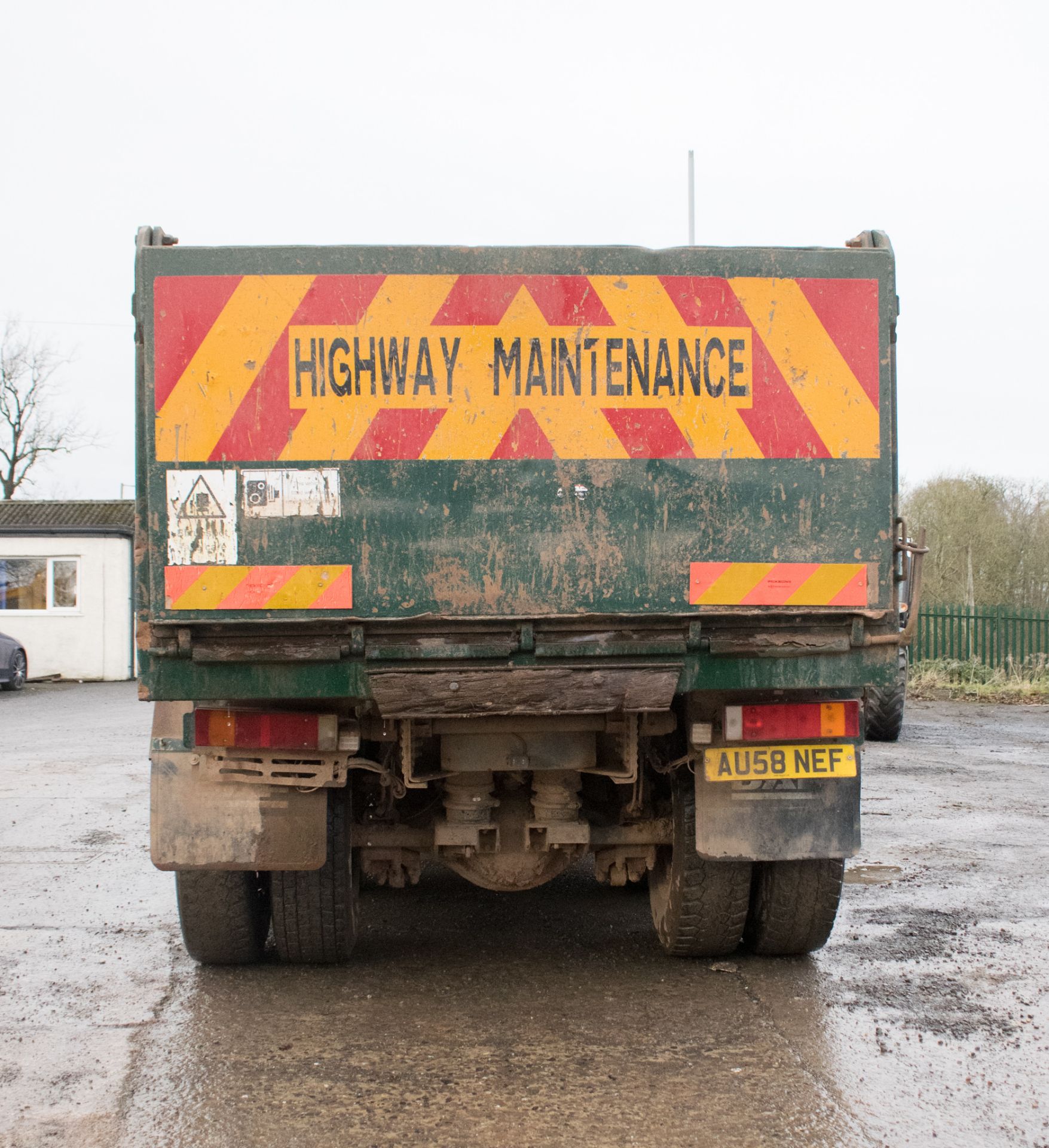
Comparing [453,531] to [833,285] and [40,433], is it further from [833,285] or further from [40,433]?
[40,433]

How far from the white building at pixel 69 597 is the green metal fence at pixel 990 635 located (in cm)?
1613

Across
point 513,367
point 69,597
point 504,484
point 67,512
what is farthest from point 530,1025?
point 67,512

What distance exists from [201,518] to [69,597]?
23547 millimetres

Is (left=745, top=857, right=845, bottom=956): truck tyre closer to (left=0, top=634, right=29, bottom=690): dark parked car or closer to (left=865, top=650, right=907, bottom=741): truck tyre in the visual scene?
(left=865, top=650, right=907, bottom=741): truck tyre

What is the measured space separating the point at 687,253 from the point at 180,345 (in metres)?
1.64

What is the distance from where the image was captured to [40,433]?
49969 mm

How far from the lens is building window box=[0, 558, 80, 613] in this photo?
25.6 m

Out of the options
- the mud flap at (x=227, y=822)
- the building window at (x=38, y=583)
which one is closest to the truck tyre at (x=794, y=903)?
the mud flap at (x=227, y=822)

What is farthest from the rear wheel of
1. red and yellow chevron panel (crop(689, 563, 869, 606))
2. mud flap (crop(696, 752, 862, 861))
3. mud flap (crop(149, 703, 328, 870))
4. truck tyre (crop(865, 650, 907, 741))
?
red and yellow chevron panel (crop(689, 563, 869, 606))

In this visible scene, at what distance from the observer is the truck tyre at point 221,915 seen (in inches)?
174

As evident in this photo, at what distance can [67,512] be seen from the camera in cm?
3103

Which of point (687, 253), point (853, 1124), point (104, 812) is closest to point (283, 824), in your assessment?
point (853, 1124)

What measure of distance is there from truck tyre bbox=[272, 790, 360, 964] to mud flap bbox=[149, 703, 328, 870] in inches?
8.2

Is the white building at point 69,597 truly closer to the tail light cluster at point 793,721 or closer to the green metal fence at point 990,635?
the green metal fence at point 990,635
